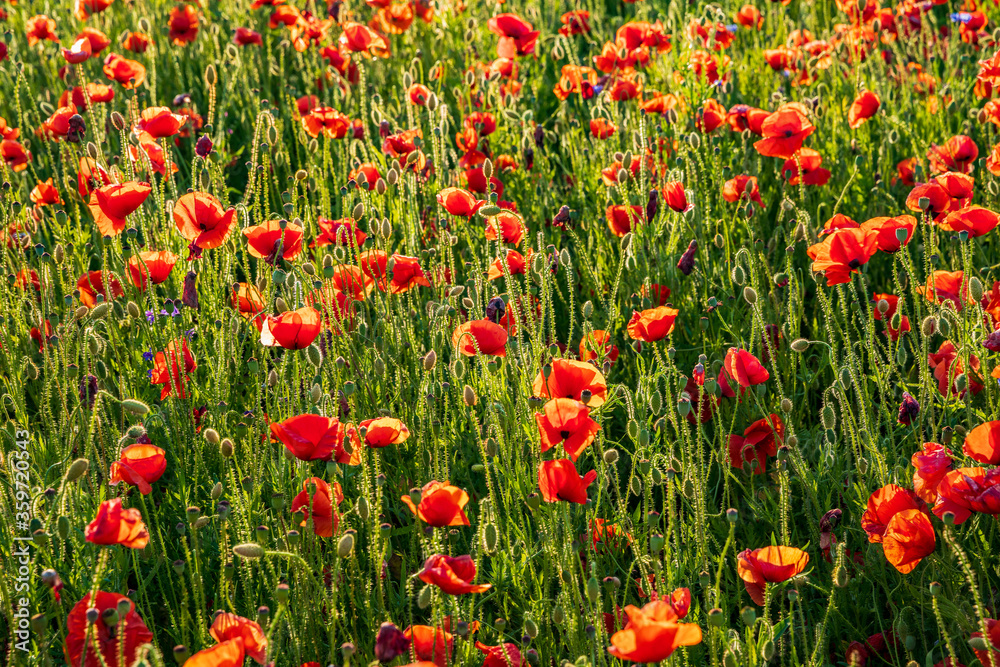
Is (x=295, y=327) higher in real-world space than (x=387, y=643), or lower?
higher

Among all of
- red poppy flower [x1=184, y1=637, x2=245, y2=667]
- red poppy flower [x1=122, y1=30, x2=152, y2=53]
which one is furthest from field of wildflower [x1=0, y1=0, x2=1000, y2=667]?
red poppy flower [x1=122, y1=30, x2=152, y2=53]

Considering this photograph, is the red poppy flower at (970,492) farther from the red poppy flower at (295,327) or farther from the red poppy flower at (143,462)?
the red poppy flower at (143,462)

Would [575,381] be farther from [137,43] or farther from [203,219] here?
[137,43]

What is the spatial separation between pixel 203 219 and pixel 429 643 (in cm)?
110

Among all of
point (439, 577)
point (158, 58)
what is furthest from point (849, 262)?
point (158, 58)

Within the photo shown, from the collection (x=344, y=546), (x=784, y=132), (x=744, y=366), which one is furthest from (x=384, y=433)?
(x=784, y=132)

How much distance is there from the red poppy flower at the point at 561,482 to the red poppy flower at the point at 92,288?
1295 mm

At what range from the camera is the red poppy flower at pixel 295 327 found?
1785 millimetres

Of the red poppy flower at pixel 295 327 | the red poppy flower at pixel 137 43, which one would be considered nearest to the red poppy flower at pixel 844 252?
the red poppy flower at pixel 295 327

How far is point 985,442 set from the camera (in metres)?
1.63

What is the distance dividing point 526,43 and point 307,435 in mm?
2564

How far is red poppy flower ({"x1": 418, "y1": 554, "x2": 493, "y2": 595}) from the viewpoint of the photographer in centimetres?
136

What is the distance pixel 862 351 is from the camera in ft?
7.95

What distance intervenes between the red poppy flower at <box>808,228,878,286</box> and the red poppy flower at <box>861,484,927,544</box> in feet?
1.73
